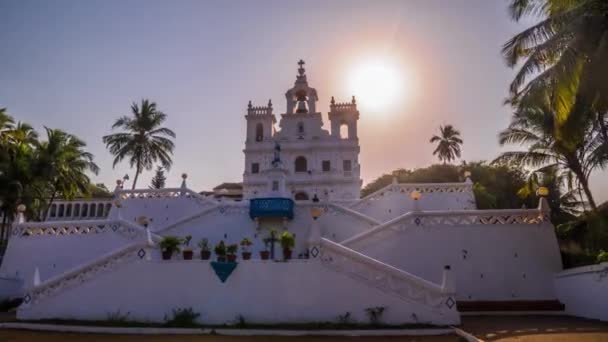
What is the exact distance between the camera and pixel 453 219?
1459cm

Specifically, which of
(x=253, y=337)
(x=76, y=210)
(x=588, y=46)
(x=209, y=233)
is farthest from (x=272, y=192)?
(x=76, y=210)

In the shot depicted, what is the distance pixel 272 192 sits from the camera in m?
23.2

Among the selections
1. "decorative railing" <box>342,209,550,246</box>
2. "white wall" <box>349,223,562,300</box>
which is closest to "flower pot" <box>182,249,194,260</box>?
"decorative railing" <box>342,209,550,246</box>

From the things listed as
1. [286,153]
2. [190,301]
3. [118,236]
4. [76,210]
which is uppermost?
[286,153]

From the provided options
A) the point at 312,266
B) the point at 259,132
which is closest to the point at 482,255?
the point at 312,266

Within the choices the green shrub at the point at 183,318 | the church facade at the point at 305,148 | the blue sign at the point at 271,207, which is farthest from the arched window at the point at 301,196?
the green shrub at the point at 183,318

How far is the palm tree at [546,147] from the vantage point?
15.5 metres

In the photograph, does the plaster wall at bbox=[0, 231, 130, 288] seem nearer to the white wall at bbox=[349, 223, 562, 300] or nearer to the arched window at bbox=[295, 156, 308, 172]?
the white wall at bbox=[349, 223, 562, 300]

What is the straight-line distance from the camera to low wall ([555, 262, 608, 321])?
10641 millimetres

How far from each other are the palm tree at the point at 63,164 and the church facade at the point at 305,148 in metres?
12.5

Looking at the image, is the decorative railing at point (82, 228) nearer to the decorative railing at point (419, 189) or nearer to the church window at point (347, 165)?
the decorative railing at point (419, 189)

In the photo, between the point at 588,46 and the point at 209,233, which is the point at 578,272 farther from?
the point at 209,233

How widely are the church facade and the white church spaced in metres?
13.3

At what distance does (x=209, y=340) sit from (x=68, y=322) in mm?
4552
